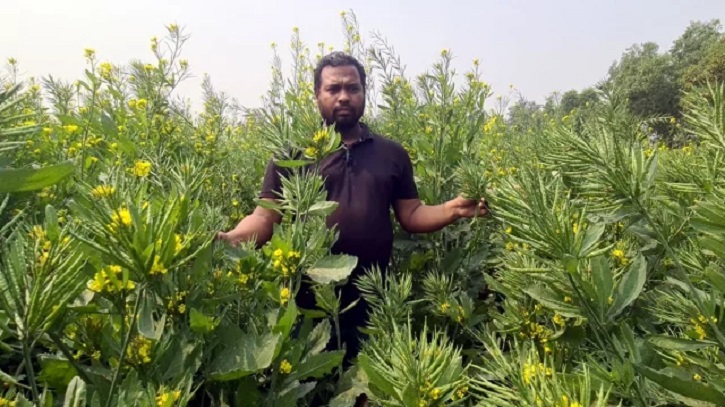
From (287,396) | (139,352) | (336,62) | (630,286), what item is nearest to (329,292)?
(287,396)

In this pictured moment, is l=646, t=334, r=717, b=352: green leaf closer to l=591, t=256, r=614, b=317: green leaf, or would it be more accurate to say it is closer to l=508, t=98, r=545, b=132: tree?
l=591, t=256, r=614, b=317: green leaf

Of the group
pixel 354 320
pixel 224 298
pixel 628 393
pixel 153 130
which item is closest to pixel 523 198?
pixel 628 393

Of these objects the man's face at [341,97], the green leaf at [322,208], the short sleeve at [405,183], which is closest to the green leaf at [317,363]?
the green leaf at [322,208]

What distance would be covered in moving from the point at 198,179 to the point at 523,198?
69cm

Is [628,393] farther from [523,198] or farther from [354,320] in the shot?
[354,320]

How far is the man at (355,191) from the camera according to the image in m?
2.35

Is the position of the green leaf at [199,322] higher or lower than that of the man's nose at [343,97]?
lower

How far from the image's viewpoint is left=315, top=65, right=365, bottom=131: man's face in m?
2.64

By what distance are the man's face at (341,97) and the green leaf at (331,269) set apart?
4.24 feet

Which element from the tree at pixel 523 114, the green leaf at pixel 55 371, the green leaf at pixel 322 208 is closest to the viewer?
the green leaf at pixel 55 371

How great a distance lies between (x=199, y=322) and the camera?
0.96 metres

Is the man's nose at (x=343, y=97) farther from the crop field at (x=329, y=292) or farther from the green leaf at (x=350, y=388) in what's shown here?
the green leaf at (x=350, y=388)

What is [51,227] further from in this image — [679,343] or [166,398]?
[679,343]

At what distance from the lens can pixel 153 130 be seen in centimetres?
225
